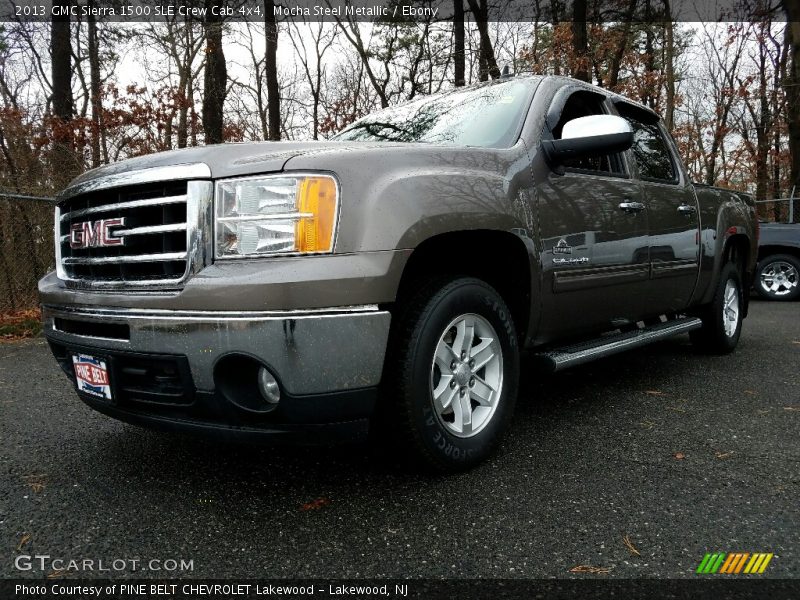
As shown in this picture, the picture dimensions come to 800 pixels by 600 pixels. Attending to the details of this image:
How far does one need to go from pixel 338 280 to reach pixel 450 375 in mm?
716

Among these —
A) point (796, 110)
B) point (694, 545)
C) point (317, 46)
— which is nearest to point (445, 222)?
point (694, 545)

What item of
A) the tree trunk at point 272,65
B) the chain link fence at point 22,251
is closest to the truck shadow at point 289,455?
the chain link fence at point 22,251

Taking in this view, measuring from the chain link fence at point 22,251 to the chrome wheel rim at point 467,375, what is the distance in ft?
19.3

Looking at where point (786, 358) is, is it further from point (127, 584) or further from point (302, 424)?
point (127, 584)

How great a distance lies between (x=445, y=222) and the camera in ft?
7.39

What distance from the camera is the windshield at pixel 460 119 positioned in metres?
2.92

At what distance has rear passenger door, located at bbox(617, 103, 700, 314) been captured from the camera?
3.73 metres

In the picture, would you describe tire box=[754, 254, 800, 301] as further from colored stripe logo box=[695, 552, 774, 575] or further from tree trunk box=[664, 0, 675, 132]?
colored stripe logo box=[695, 552, 774, 575]

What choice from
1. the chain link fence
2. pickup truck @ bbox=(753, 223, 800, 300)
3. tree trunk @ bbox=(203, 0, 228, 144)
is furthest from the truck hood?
tree trunk @ bbox=(203, 0, 228, 144)

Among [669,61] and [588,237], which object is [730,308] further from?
[669,61]

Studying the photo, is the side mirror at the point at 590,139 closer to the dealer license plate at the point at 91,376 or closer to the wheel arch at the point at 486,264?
the wheel arch at the point at 486,264

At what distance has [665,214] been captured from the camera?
383 cm

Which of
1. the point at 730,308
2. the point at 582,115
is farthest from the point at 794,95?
the point at 582,115

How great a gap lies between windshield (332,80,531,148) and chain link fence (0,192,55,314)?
4.82 m
